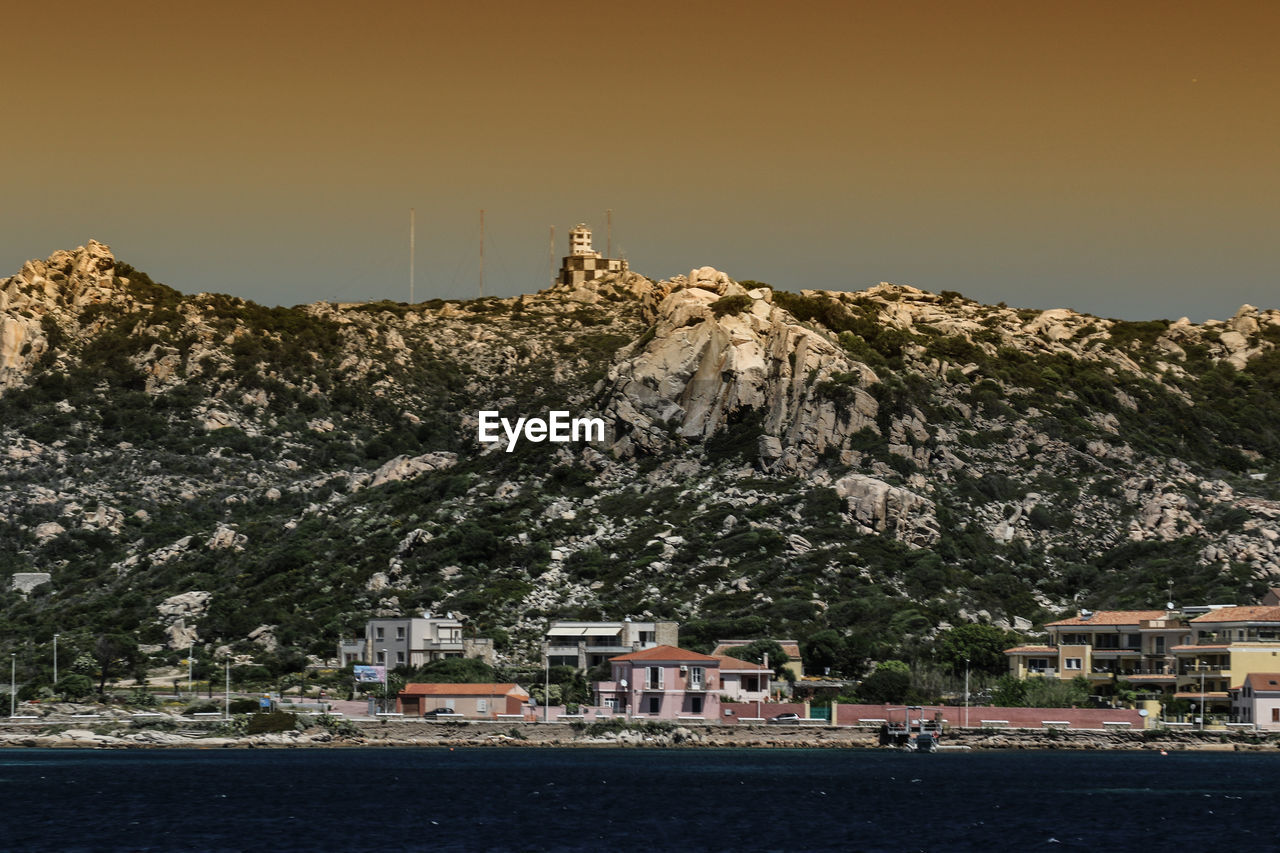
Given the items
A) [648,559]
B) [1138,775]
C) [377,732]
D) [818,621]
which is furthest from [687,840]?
[648,559]

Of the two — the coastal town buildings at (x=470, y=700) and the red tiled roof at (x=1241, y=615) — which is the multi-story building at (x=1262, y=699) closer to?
A: the red tiled roof at (x=1241, y=615)

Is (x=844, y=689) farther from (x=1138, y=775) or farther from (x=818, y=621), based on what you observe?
(x=1138, y=775)

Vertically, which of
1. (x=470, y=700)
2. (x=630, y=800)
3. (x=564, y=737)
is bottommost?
(x=630, y=800)

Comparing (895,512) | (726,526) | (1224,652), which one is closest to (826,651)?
(895,512)

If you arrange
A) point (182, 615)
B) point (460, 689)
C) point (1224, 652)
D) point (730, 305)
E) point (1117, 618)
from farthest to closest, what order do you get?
1. point (730, 305)
2. point (182, 615)
3. point (1117, 618)
4. point (460, 689)
5. point (1224, 652)

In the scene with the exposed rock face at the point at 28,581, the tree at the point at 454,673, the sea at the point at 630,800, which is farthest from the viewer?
the exposed rock face at the point at 28,581

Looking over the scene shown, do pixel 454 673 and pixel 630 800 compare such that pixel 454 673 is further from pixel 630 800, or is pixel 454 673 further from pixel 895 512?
pixel 630 800

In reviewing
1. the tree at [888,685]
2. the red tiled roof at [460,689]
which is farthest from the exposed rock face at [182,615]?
the tree at [888,685]

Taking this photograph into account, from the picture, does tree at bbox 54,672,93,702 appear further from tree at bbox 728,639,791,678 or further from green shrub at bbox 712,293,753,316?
green shrub at bbox 712,293,753,316
